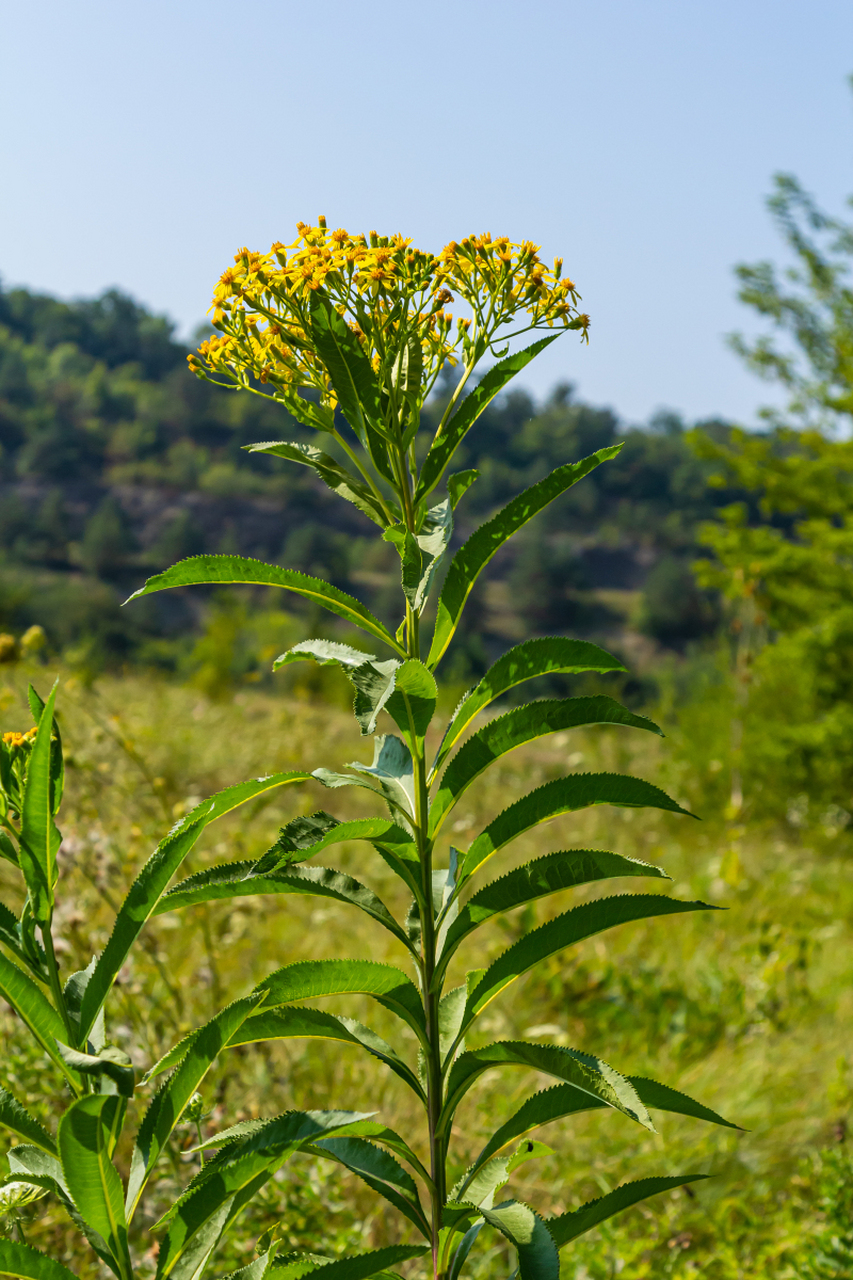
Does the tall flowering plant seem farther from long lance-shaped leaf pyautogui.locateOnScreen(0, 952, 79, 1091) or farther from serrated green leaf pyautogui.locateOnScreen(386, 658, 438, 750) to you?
long lance-shaped leaf pyautogui.locateOnScreen(0, 952, 79, 1091)

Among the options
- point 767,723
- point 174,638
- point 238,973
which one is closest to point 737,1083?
point 238,973

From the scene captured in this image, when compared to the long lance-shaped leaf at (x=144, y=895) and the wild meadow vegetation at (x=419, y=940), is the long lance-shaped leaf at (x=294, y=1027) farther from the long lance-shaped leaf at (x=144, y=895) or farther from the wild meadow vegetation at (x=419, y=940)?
the long lance-shaped leaf at (x=144, y=895)

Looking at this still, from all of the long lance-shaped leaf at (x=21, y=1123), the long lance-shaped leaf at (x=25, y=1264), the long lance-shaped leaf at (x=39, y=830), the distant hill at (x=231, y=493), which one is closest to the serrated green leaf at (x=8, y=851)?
the long lance-shaped leaf at (x=39, y=830)

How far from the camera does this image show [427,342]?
120 cm

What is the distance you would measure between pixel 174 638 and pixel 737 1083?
3191cm

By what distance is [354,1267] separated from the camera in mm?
931

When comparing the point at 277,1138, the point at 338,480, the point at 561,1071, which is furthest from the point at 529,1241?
the point at 338,480

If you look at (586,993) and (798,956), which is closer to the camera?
(586,993)

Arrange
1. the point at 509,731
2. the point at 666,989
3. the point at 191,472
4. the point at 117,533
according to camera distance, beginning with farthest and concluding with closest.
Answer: the point at 191,472 → the point at 117,533 → the point at 666,989 → the point at 509,731

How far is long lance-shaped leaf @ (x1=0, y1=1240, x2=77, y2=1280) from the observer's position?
81cm

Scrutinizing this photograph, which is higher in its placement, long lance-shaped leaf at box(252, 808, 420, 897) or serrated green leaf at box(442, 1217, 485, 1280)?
long lance-shaped leaf at box(252, 808, 420, 897)

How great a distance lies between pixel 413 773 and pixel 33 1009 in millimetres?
465

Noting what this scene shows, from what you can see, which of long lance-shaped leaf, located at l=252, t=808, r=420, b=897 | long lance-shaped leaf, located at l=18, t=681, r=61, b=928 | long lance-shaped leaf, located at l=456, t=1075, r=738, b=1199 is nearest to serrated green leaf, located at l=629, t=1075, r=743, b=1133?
long lance-shaped leaf, located at l=456, t=1075, r=738, b=1199

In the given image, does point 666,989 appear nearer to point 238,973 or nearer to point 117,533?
point 238,973
